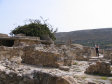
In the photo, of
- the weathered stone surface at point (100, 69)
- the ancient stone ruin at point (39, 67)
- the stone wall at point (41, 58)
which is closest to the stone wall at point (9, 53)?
the ancient stone ruin at point (39, 67)

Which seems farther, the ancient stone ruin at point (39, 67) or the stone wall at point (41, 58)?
the stone wall at point (41, 58)

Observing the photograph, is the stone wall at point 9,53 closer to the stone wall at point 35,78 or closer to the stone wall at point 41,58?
the stone wall at point 41,58

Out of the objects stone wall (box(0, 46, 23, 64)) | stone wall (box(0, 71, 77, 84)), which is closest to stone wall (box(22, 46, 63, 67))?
stone wall (box(0, 46, 23, 64))

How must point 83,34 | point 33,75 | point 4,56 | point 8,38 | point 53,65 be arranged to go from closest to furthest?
point 33,75, point 4,56, point 53,65, point 8,38, point 83,34

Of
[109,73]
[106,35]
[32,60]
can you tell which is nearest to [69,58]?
[32,60]

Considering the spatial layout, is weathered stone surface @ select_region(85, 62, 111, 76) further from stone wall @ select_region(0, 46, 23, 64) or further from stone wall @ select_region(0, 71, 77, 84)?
stone wall @ select_region(0, 71, 77, 84)

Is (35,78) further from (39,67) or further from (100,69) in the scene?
(39,67)

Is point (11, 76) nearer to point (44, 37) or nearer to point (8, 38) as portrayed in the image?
point (8, 38)

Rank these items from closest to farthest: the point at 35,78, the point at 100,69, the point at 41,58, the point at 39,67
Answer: the point at 35,78, the point at 100,69, the point at 39,67, the point at 41,58

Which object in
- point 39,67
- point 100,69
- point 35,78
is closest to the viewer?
point 35,78

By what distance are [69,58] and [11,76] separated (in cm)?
669

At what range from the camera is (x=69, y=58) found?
1077 centimetres

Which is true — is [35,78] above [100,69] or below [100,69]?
above

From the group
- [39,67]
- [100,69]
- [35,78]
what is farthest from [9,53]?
[35,78]
